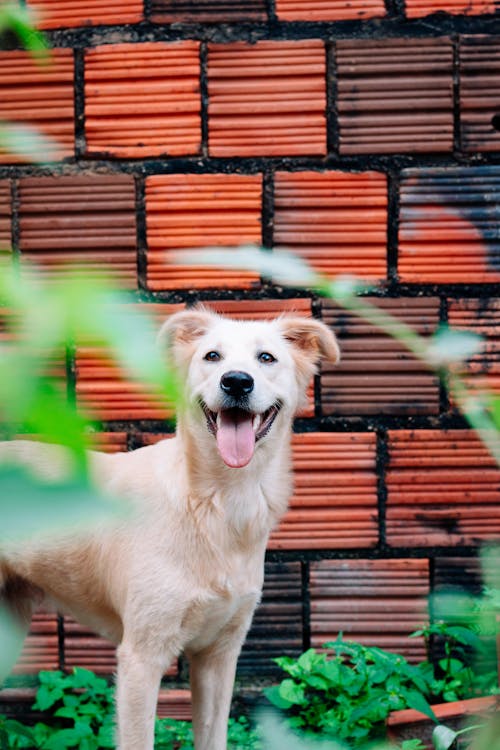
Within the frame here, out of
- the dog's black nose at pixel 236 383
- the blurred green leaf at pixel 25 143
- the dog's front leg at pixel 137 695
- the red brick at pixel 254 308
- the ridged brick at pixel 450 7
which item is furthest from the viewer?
the red brick at pixel 254 308

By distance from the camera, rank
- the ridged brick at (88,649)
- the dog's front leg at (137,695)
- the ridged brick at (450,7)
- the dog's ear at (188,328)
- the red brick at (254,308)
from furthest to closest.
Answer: the ridged brick at (88,649) < the red brick at (254,308) < the ridged brick at (450,7) < the dog's ear at (188,328) < the dog's front leg at (137,695)

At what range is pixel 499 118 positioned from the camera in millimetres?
3195

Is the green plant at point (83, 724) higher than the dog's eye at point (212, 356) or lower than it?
lower

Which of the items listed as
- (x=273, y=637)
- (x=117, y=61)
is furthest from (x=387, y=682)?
(x=117, y=61)

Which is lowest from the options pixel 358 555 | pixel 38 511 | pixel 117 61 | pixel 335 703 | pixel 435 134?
pixel 335 703

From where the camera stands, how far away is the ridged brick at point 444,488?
3273 millimetres

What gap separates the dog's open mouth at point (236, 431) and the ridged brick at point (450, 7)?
167 cm

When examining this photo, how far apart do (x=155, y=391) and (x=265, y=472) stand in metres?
2.35

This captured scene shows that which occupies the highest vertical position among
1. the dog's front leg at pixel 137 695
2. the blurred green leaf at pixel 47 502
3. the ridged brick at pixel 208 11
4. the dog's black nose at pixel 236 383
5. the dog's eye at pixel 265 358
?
the ridged brick at pixel 208 11

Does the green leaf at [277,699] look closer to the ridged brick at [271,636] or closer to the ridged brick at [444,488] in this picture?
the ridged brick at [271,636]

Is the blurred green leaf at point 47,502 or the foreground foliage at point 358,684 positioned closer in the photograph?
the blurred green leaf at point 47,502

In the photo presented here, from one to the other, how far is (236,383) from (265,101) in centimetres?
139

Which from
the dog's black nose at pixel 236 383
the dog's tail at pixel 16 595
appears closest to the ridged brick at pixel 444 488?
the dog's black nose at pixel 236 383

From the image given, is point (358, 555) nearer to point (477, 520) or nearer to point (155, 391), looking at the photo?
point (477, 520)
